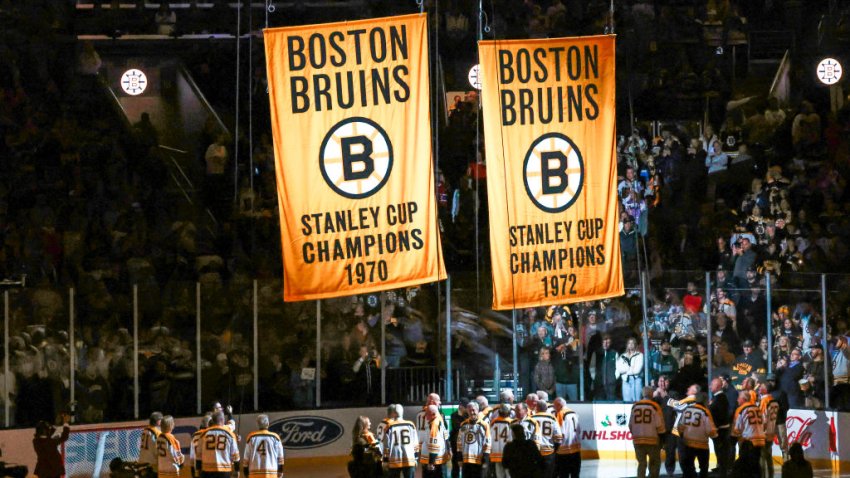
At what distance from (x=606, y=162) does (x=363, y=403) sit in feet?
25.7

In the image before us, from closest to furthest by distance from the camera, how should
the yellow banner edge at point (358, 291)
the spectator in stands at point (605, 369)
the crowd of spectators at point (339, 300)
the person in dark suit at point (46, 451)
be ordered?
the yellow banner edge at point (358, 291) → the person in dark suit at point (46, 451) → the crowd of spectators at point (339, 300) → the spectator in stands at point (605, 369)

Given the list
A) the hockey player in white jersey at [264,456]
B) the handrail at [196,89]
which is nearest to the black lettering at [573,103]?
the hockey player in white jersey at [264,456]

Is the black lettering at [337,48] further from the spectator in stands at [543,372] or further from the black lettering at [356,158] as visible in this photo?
the spectator in stands at [543,372]

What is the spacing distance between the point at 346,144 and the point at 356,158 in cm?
20

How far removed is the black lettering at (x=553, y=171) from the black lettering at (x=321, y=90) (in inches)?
124

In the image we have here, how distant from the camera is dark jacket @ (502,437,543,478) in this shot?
1747cm

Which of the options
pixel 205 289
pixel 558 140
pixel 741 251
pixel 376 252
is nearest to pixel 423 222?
pixel 376 252

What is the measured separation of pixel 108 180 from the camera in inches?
1121

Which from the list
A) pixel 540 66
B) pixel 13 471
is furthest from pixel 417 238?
pixel 13 471

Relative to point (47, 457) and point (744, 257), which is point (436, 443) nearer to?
point (47, 457)

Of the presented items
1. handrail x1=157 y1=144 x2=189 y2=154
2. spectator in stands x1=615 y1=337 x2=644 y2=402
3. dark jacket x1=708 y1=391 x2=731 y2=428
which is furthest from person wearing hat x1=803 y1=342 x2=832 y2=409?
handrail x1=157 y1=144 x2=189 y2=154

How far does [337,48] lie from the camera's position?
18.3 meters

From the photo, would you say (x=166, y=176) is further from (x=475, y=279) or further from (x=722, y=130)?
(x=722, y=130)

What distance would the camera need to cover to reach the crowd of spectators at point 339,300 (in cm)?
2494
